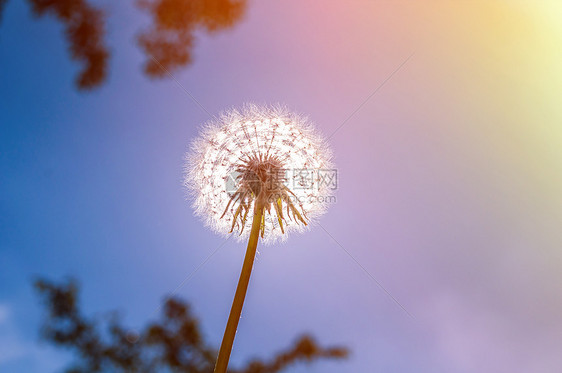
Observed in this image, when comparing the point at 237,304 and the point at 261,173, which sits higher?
the point at 261,173

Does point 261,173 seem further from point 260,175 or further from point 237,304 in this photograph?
point 237,304

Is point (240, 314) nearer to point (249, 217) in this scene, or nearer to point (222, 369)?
point (222, 369)

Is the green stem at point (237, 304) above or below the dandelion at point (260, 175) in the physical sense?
below

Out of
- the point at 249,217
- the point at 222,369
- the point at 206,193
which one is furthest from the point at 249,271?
the point at 206,193

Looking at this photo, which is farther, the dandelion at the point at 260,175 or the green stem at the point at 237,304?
the dandelion at the point at 260,175

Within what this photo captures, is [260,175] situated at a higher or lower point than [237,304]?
higher

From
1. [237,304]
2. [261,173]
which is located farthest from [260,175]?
[237,304]
